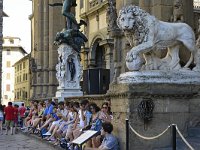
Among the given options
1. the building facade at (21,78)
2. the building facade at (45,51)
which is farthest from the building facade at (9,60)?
the building facade at (45,51)

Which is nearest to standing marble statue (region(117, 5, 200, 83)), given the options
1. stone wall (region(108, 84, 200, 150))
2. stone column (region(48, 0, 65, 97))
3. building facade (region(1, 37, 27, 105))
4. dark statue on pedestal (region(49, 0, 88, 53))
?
stone wall (region(108, 84, 200, 150))

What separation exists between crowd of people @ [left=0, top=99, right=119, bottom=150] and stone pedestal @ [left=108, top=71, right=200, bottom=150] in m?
0.38

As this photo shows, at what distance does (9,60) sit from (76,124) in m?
107

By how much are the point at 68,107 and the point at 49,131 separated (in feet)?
3.42

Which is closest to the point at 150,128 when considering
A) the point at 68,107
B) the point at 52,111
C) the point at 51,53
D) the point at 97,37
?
the point at 68,107

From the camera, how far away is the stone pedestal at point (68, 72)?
2183 centimetres

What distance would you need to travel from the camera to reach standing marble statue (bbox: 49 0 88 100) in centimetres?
2178

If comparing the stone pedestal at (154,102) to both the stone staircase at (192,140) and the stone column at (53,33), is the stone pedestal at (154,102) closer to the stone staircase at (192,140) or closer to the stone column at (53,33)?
the stone staircase at (192,140)

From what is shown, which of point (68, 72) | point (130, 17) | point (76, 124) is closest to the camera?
point (130, 17)

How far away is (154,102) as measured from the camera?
378 inches

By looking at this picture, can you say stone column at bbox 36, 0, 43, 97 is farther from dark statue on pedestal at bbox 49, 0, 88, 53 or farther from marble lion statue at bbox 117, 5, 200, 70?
marble lion statue at bbox 117, 5, 200, 70

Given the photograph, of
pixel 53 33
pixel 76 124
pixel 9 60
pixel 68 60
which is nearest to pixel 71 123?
pixel 76 124

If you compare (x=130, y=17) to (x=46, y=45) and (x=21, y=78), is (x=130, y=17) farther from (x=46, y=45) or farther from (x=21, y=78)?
(x=21, y=78)

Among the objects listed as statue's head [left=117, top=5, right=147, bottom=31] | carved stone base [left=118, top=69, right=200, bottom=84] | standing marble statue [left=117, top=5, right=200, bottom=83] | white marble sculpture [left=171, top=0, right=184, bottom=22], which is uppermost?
white marble sculpture [left=171, top=0, right=184, bottom=22]
